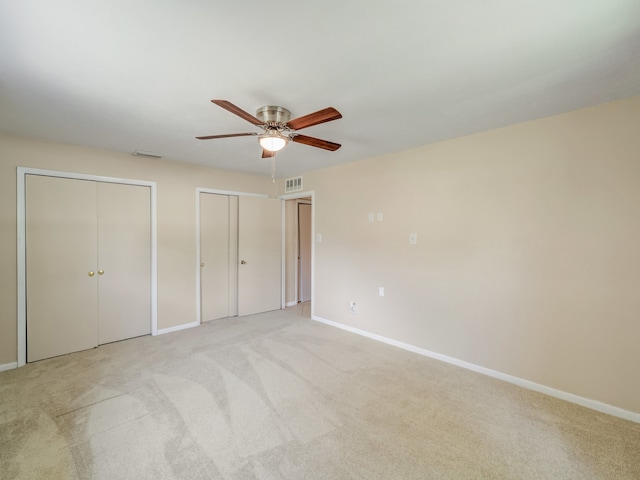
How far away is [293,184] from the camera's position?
15.8 feet

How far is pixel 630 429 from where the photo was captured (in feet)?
6.47

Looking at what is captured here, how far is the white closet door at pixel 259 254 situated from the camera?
15.3ft

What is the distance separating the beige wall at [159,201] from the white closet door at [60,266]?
5.5 inches

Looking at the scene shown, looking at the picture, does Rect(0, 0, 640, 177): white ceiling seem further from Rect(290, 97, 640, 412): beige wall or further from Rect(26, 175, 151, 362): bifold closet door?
Rect(26, 175, 151, 362): bifold closet door

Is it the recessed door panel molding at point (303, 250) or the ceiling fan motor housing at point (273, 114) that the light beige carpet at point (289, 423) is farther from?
the recessed door panel molding at point (303, 250)

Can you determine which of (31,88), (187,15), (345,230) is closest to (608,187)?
(345,230)

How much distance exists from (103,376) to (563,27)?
4300 mm

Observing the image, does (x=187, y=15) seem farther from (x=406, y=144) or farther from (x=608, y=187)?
(x=608, y=187)

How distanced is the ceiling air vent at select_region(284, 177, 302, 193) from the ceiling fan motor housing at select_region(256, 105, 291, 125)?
246 centimetres

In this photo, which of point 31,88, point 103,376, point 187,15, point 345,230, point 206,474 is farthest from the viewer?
point 345,230

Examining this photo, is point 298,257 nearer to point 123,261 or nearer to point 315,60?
point 123,261

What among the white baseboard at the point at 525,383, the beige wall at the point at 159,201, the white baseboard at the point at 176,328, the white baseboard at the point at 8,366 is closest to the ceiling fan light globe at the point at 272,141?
the beige wall at the point at 159,201

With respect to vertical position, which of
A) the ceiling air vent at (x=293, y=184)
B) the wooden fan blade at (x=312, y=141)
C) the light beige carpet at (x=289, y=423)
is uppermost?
the ceiling air vent at (x=293, y=184)

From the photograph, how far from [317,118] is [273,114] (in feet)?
1.71
